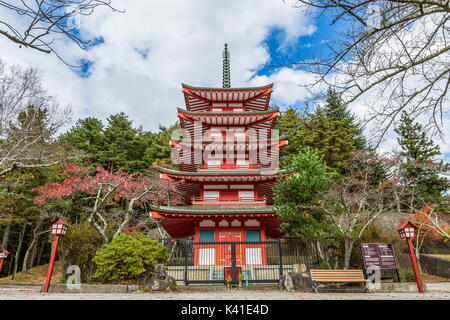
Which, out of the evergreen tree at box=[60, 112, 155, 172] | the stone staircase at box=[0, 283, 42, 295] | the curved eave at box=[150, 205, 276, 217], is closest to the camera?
the stone staircase at box=[0, 283, 42, 295]

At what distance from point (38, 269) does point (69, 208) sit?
330 inches

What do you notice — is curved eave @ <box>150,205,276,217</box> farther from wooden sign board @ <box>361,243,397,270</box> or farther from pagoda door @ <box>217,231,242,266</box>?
wooden sign board @ <box>361,243,397,270</box>

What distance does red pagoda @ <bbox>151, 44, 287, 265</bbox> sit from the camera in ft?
52.0

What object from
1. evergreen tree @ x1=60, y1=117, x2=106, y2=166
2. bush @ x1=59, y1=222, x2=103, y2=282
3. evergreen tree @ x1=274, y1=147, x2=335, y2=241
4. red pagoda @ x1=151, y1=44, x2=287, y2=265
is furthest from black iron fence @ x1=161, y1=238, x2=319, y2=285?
evergreen tree @ x1=60, y1=117, x2=106, y2=166

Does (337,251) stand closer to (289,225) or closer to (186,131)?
(289,225)

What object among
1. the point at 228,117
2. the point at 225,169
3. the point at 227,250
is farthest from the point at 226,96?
the point at 227,250

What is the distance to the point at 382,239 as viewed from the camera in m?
17.2

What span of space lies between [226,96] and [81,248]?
13.8 metres

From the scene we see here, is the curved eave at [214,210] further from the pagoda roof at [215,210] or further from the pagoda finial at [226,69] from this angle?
the pagoda finial at [226,69]

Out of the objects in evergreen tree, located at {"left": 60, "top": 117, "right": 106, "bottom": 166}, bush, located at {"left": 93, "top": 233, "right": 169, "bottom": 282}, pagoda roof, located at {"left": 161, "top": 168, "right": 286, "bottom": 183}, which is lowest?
bush, located at {"left": 93, "top": 233, "right": 169, "bottom": 282}

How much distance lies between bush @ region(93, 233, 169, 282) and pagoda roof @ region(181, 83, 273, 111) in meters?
12.3

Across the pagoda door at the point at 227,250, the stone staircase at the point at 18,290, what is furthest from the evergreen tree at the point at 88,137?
the pagoda door at the point at 227,250

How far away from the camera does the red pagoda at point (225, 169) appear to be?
1584 centimetres

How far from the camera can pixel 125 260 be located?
1012 centimetres
